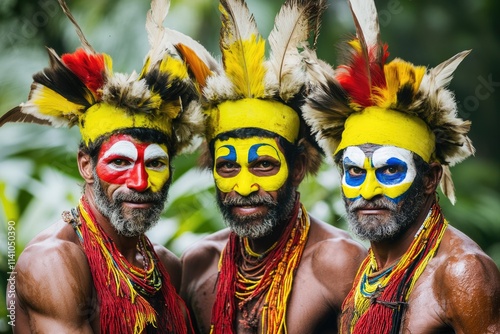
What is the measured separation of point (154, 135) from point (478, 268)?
2.03 metres

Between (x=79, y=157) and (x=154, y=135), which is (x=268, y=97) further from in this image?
(x=79, y=157)

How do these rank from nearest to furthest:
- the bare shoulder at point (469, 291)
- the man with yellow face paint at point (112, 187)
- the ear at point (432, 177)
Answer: the bare shoulder at point (469, 291)
the ear at point (432, 177)
the man with yellow face paint at point (112, 187)

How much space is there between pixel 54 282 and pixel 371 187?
1775mm

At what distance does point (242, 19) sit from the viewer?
17.7ft

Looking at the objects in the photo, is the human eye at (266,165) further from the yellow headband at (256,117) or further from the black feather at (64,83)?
the black feather at (64,83)

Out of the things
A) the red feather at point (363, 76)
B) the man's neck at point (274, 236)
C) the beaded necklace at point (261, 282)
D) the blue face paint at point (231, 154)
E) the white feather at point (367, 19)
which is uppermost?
the white feather at point (367, 19)

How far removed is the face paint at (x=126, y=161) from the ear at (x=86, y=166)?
101mm

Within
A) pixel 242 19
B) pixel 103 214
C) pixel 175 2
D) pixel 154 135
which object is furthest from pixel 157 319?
pixel 175 2

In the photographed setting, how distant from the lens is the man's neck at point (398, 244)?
472 centimetres

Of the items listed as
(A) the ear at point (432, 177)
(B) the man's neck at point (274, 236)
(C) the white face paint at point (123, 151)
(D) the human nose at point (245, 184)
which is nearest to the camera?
(A) the ear at point (432, 177)

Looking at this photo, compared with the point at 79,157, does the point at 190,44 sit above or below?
above

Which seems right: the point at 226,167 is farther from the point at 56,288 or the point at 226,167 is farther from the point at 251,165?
the point at 56,288

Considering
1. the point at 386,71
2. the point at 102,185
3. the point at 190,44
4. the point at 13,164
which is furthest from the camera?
the point at 13,164

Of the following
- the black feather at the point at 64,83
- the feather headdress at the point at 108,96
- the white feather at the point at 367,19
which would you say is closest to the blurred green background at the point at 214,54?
the feather headdress at the point at 108,96
